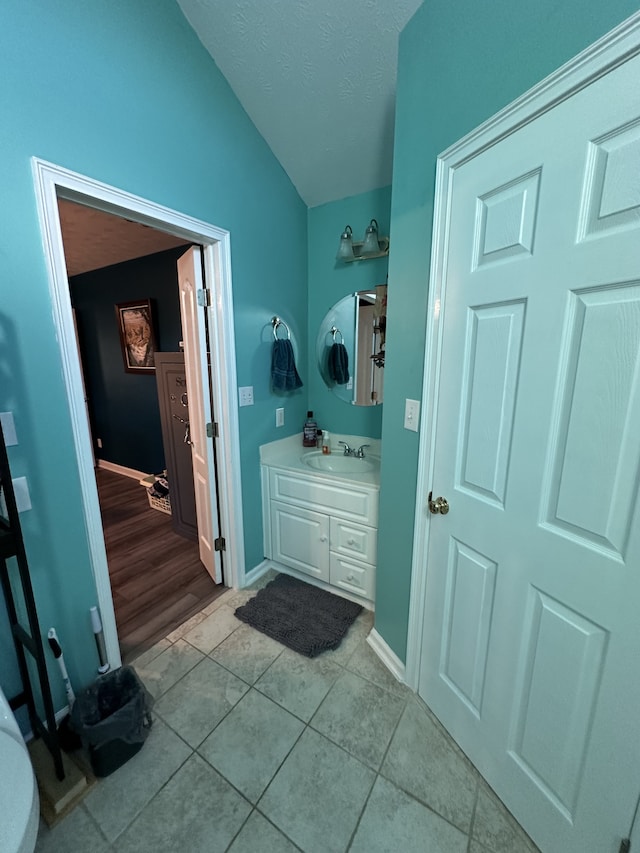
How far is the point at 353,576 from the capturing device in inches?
74.7

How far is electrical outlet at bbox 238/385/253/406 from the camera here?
1929 millimetres

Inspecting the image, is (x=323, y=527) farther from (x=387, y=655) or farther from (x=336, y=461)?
(x=387, y=655)

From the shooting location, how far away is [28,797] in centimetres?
72

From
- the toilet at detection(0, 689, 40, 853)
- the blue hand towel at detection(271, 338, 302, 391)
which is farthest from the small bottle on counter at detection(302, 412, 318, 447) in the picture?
the toilet at detection(0, 689, 40, 853)

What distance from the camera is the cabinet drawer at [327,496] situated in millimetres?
1754

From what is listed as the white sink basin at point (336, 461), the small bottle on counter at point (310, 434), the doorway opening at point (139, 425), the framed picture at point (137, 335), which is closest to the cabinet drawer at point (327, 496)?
the white sink basin at point (336, 461)

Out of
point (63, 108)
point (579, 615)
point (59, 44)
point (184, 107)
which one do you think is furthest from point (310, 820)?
point (184, 107)

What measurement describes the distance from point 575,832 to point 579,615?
1.99 feet

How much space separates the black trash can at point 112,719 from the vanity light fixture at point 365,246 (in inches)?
92.5

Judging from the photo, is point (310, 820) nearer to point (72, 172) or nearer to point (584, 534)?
point (584, 534)

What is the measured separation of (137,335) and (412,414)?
3.24 meters

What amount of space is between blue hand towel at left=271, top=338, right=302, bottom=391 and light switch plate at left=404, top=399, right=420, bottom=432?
98 cm

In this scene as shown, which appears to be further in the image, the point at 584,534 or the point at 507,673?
the point at 507,673

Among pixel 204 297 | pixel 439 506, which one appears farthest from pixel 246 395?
pixel 439 506
